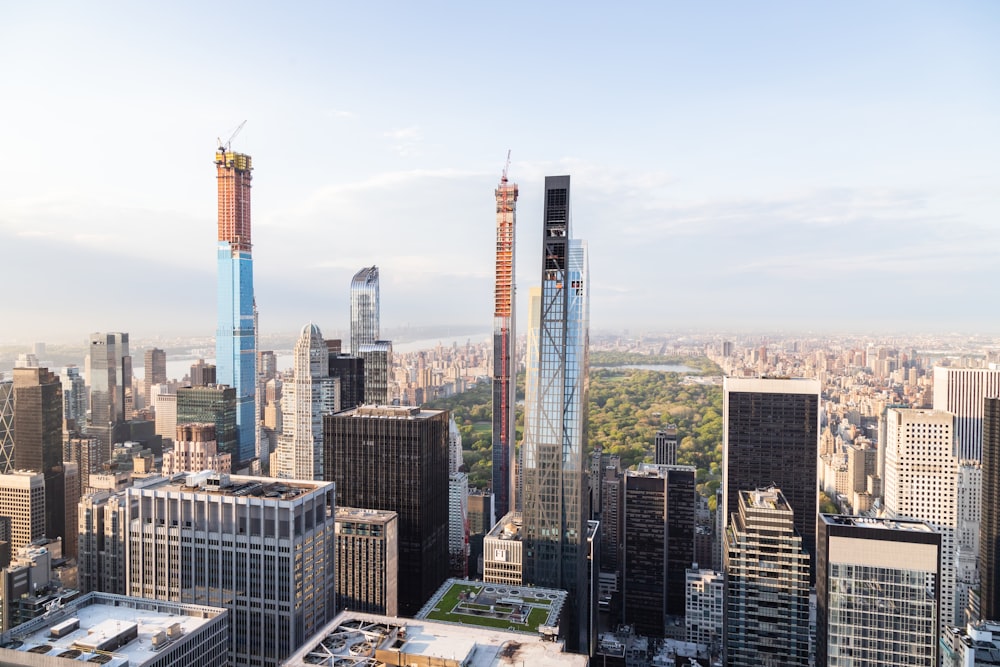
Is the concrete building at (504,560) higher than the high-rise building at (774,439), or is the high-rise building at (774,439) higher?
the high-rise building at (774,439)

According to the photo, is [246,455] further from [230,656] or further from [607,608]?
[230,656]

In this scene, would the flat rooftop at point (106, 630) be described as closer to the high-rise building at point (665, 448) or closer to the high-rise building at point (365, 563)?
the high-rise building at point (365, 563)

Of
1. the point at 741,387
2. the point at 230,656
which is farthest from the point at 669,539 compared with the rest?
the point at 230,656

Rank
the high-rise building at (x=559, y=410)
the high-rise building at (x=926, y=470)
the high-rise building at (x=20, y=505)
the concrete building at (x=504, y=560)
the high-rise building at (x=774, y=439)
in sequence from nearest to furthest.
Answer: the high-rise building at (x=559, y=410) → the concrete building at (x=504, y=560) → the high-rise building at (x=926, y=470) → the high-rise building at (x=20, y=505) → the high-rise building at (x=774, y=439)

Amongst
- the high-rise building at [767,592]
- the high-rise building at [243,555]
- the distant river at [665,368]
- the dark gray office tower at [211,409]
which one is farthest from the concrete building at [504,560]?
the dark gray office tower at [211,409]

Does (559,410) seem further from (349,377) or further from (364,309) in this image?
(364,309)

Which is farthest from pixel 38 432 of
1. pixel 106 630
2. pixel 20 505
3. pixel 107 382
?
pixel 106 630
